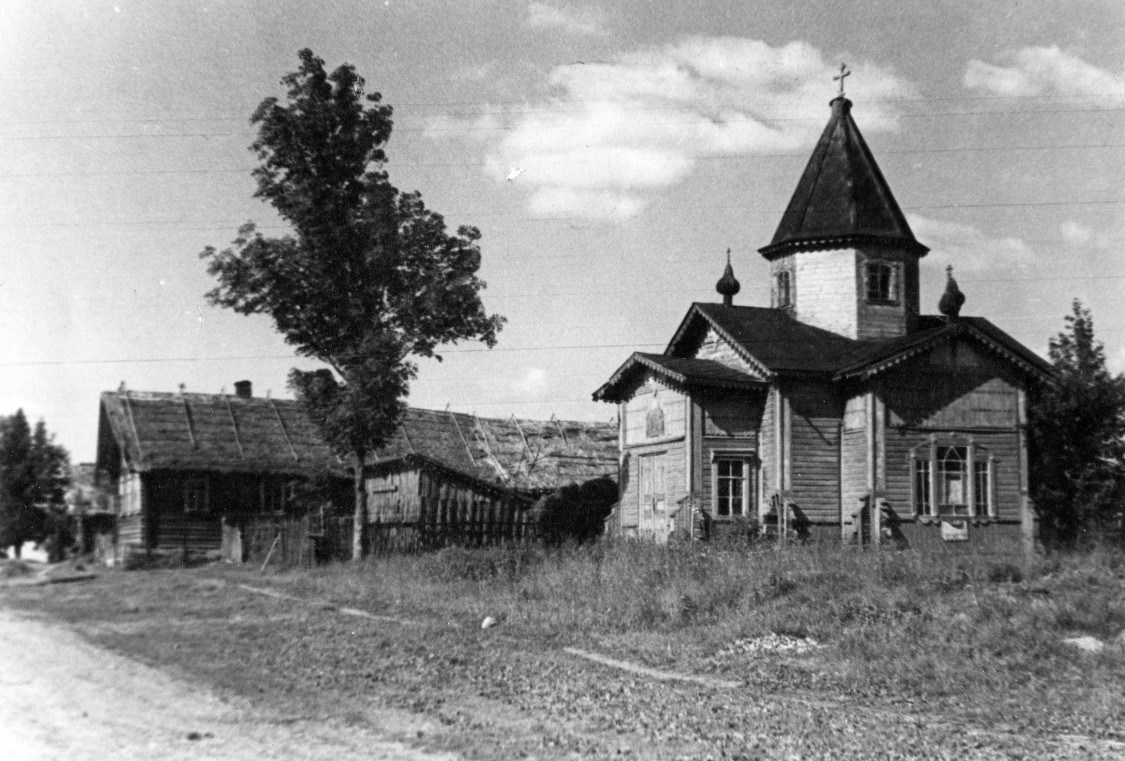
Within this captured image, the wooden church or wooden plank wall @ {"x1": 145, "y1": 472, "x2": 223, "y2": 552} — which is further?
wooden plank wall @ {"x1": 145, "y1": 472, "x2": 223, "y2": 552}

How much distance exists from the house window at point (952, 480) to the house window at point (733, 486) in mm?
3923

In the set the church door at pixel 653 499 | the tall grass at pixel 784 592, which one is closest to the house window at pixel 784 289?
the church door at pixel 653 499

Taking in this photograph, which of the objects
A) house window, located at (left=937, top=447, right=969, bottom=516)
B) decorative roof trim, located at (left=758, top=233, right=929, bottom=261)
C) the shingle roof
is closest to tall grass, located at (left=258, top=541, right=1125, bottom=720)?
house window, located at (left=937, top=447, right=969, bottom=516)

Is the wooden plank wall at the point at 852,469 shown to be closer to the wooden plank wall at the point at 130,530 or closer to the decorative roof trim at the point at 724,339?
the decorative roof trim at the point at 724,339

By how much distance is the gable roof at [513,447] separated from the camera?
134 ft

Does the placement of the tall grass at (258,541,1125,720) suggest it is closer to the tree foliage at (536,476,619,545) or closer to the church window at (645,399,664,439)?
the church window at (645,399,664,439)

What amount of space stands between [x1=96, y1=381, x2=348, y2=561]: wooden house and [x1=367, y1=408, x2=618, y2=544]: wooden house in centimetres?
346

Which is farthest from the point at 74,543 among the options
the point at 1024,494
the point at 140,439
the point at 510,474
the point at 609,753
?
the point at 609,753

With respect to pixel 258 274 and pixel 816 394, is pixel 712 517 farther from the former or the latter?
pixel 258 274

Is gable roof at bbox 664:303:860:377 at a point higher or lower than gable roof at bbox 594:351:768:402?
higher

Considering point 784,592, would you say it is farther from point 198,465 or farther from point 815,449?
point 198,465

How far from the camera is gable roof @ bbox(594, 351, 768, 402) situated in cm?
2594

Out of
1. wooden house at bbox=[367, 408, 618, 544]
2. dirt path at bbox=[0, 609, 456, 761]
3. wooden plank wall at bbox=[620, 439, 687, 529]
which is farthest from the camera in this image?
wooden house at bbox=[367, 408, 618, 544]

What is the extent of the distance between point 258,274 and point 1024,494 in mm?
20132
